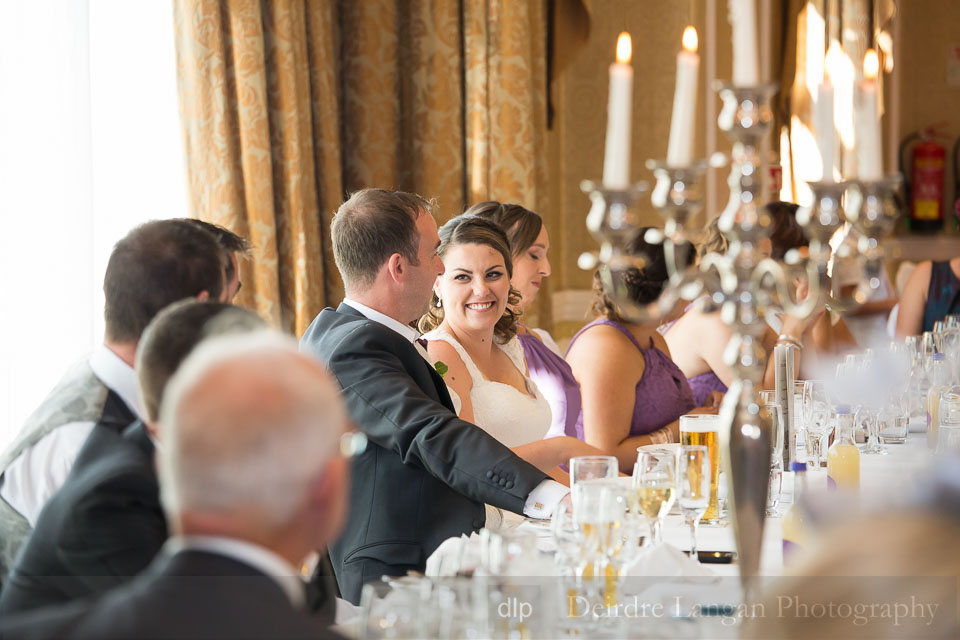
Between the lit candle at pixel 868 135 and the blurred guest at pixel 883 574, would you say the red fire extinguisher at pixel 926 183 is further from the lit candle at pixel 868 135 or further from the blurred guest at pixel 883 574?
the blurred guest at pixel 883 574

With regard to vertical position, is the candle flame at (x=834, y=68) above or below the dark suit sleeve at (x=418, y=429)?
above

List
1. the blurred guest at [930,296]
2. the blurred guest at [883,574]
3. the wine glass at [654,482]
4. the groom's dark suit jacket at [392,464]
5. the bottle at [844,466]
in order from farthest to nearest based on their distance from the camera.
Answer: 1. the blurred guest at [930,296]
2. the bottle at [844,466]
3. the groom's dark suit jacket at [392,464]
4. the wine glass at [654,482]
5. the blurred guest at [883,574]

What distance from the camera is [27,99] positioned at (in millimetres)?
3012

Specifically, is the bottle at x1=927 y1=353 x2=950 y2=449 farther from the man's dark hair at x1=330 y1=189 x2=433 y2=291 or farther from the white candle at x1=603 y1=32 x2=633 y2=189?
the white candle at x1=603 y1=32 x2=633 y2=189

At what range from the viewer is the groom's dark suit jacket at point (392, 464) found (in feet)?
7.41

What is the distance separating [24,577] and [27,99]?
197cm

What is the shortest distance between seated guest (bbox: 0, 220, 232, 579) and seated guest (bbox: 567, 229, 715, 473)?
5.61 feet

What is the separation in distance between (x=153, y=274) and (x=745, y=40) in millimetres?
1106

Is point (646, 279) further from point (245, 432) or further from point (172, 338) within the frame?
point (245, 432)

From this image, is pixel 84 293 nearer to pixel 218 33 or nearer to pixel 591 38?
pixel 218 33

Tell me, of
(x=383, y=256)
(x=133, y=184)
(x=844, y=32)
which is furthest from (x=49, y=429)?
(x=844, y=32)

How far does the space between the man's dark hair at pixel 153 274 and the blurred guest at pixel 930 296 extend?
166 inches

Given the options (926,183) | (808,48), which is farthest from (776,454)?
(926,183)

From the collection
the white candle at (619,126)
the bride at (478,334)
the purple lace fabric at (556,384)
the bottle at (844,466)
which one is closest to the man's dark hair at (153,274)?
the white candle at (619,126)
